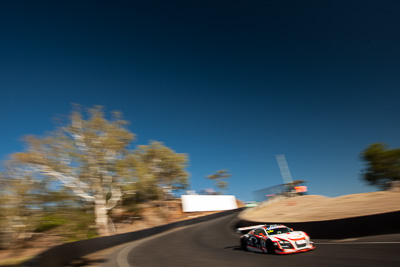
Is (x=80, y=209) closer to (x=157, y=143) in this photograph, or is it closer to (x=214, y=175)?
(x=157, y=143)

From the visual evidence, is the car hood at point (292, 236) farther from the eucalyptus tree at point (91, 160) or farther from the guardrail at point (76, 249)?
the eucalyptus tree at point (91, 160)

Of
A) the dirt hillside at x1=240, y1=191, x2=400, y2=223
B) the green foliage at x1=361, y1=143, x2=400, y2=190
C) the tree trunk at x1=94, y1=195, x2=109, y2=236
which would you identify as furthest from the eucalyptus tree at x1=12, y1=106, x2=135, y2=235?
the green foliage at x1=361, y1=143, x2=400, y2=190

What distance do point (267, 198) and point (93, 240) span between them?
105 feet

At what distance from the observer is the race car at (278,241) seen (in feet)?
29.3

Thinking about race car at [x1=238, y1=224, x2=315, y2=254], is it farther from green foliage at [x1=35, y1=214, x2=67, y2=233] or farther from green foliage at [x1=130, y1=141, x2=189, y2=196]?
green foliage at [x1=130, y1=141, x2=189, y2=196]

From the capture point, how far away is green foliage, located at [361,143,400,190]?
40.4m

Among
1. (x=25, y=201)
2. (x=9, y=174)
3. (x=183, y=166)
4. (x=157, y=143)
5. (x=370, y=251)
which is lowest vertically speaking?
(x=370, y=251)

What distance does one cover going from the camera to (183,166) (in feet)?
171

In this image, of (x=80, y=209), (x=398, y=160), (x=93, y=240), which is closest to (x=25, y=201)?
(x=80, y=209)

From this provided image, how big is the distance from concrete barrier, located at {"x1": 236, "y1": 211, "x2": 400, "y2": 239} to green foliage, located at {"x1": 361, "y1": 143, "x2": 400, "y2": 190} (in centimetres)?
3576

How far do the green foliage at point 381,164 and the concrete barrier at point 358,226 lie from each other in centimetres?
3576

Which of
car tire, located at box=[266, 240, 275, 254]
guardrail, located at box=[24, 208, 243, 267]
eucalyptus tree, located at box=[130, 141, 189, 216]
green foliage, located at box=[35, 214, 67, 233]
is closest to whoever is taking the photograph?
guardrail, located at box=[24, 208, 243, 267]

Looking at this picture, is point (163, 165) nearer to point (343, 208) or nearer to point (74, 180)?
point (74, 180)

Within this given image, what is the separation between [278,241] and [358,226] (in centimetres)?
474
